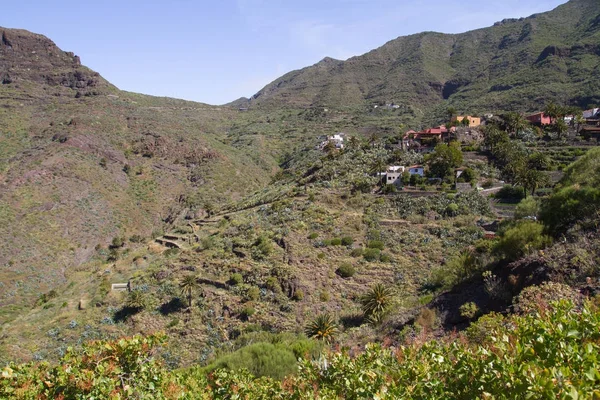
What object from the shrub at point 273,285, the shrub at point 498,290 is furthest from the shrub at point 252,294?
the shrub at point 498,290

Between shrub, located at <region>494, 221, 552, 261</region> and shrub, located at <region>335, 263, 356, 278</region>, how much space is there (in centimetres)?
1110

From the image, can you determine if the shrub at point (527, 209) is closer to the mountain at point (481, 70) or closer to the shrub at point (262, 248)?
the shrub at point (262, 248)

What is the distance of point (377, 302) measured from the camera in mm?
21844

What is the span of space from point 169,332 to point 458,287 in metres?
17.7

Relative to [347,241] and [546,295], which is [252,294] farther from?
[546,295]

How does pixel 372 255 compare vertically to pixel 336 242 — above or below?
below

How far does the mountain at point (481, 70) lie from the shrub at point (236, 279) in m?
69.8

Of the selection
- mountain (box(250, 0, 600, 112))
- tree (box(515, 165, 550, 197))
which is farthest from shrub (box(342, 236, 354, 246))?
mountain (box(250, 0, 600, 112))

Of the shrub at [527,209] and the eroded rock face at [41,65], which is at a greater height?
the eroded rock face at [41,65]

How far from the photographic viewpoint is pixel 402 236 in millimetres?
30203

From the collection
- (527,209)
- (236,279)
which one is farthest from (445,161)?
(236,279)

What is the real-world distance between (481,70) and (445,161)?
10062cm

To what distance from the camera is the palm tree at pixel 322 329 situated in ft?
65.8

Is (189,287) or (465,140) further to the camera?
(465,140)
